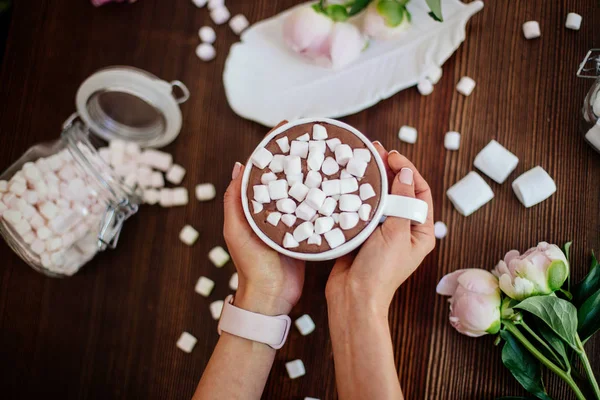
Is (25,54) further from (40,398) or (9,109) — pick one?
(40,398)

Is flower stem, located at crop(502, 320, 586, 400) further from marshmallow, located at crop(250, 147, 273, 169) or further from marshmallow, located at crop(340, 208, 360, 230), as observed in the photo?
marshmallow, located at crop(250, 147, 273, 169)

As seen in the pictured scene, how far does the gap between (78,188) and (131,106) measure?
6.5 inches

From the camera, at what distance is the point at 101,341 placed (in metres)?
0.90

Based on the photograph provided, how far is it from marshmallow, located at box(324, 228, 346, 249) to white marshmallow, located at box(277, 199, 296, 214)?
52 millimetres

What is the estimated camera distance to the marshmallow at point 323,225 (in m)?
0.62

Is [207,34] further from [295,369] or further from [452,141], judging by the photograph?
[295,369]

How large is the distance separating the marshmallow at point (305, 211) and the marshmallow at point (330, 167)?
5 centimetres

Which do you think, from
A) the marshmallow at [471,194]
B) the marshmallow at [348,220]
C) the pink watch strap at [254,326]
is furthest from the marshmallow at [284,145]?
the marshmallow at [471,194]

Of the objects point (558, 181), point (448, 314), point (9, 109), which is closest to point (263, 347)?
point (448, 314)

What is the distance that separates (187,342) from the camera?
34.5 inches

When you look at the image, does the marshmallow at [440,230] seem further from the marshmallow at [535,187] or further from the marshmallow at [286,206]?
the marshmallow at [286,206]

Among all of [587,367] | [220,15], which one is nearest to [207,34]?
[220,15]

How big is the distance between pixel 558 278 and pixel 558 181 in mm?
208

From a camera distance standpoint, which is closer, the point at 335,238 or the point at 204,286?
the point at 335,238
